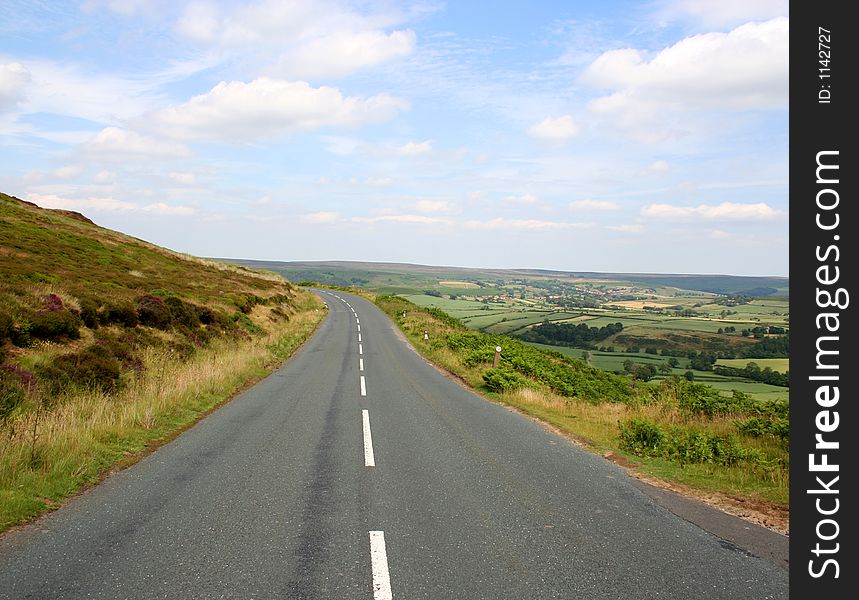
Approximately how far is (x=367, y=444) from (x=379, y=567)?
4.51 meters

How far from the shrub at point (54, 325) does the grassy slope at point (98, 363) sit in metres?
0.07

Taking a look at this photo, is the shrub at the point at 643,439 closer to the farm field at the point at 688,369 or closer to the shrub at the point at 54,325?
the farm field at the point at 688,369

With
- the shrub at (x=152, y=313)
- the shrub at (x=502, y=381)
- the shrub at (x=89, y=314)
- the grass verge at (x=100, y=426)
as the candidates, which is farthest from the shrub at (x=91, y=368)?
the shrub at (x=502, y=381)

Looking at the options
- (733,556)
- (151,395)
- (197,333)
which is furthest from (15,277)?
(733,556)

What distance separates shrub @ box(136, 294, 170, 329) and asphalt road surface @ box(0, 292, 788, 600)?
12.4 m

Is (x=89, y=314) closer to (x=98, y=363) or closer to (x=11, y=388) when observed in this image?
(x=98, y=363)

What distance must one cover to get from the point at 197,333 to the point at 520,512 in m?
19.4

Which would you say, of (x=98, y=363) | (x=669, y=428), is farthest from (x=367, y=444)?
(x=98, y=363)

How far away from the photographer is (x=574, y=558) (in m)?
4.74

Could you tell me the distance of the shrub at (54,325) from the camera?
14.1 metres

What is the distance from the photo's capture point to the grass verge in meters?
6.14

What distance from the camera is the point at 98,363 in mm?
12945

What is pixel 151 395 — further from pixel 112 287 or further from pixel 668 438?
pixel 112 287
